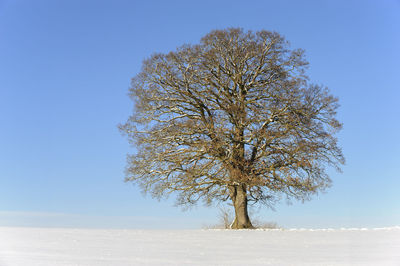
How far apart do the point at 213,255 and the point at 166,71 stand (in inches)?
456

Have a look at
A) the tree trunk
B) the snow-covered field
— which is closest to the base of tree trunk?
the tree trunk

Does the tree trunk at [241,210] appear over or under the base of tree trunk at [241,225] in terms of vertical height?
over

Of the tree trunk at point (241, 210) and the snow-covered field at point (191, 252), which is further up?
the tree trunk at point (241, 210)

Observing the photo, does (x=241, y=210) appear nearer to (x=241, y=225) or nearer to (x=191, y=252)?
(x=241, y=225)

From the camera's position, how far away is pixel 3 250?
25.6ft

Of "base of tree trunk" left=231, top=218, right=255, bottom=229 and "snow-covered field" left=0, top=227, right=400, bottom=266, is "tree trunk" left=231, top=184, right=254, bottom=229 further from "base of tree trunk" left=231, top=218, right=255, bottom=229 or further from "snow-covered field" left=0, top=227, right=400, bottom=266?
"snow-covered field" left=0, top=227, right=400, bottom=266

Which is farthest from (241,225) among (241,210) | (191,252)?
(191,252)

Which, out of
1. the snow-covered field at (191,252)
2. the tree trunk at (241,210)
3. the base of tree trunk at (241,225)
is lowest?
the snow-covered field at (191,252)

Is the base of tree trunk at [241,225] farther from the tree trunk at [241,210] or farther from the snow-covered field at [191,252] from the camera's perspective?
the snow-covered field at [191,252]

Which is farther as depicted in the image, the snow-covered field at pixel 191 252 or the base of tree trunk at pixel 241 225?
the base of tree trunk at pixel 241 225

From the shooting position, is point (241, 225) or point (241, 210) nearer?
point (241, 225)

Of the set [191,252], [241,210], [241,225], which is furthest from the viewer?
[241,210]

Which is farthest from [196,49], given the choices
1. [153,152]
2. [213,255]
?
[213,255]

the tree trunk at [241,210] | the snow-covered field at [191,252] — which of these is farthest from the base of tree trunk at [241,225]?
the snow-covered field at [191,252]
